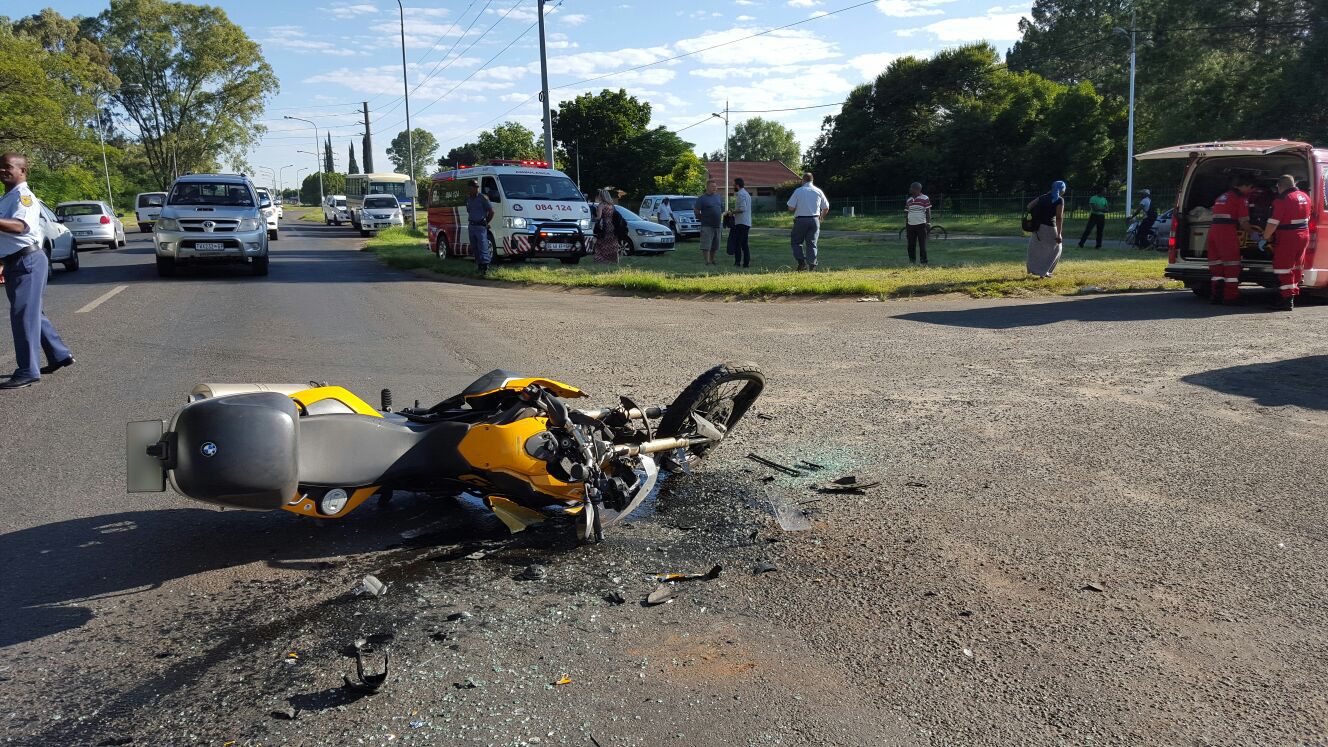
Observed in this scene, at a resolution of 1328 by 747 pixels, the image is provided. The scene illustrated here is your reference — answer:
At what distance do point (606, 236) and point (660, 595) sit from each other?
1663 centimetres

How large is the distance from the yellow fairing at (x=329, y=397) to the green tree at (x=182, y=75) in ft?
248

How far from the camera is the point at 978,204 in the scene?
161ft

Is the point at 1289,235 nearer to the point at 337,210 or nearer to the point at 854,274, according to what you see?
the point at 854,274

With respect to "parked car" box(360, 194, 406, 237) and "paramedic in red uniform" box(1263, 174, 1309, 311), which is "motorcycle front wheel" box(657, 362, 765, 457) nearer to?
"paramedic in red uniform" box(1263, 174, 1309, 311)

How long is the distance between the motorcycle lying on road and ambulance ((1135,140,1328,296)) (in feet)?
34.5

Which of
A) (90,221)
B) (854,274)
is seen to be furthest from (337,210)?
(854,274)

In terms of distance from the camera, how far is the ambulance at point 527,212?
18.6m

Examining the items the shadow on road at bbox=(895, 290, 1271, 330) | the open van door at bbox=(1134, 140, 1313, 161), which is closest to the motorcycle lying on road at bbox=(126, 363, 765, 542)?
the shadow on road at bbox=(895, 290, 1271, 330)

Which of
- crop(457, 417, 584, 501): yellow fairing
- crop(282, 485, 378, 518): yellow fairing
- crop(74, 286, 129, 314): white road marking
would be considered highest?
crop(74, 286, 129, 314): white road marking

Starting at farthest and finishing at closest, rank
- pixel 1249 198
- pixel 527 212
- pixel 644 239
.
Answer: pixel 644 239 → pixel 527 212 → pixel 1249 198

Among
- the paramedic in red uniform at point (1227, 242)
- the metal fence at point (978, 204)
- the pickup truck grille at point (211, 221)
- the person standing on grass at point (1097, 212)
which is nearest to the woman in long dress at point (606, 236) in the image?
the pickup truck grille at point (211, 221)

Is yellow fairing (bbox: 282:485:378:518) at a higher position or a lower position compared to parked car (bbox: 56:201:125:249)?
lower

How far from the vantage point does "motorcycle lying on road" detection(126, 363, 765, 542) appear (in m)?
3.30

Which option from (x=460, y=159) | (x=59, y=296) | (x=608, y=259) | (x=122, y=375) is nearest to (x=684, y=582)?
(x=122, y=375)
